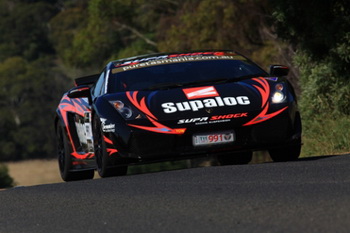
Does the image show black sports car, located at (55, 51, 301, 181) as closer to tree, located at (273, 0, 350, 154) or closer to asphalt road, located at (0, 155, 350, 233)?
asphalt road, located at (0, 155, 350, 233)

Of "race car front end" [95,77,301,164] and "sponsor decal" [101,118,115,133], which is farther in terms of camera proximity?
"sponsor decal" [101,118,115,133]

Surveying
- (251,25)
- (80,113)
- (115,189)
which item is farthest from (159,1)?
(115,189)

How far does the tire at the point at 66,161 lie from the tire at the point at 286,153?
2.94m

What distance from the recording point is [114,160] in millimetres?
10953

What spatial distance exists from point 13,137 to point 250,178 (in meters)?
78.8

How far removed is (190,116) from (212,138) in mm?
315

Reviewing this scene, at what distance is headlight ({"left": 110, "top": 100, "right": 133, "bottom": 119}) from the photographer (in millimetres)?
10766

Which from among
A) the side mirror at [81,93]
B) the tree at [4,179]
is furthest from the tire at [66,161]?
the tree at [4,179]

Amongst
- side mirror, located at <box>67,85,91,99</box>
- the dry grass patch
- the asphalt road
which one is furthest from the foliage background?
the asphalt road

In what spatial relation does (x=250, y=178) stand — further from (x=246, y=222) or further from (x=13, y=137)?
(x=13, y=137)

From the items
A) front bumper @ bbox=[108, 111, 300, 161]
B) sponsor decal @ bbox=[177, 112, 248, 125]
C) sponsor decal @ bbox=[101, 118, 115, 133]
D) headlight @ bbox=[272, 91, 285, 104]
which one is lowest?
front bumper @ bbox=[108, 111, 300, 161]

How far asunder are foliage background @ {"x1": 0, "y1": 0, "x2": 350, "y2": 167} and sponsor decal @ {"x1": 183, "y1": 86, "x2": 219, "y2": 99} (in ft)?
13.3

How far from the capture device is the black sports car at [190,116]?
1070 cm

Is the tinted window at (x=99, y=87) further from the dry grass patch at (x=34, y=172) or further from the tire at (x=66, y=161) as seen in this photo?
the dry grass patch at (x=34, y=172)
